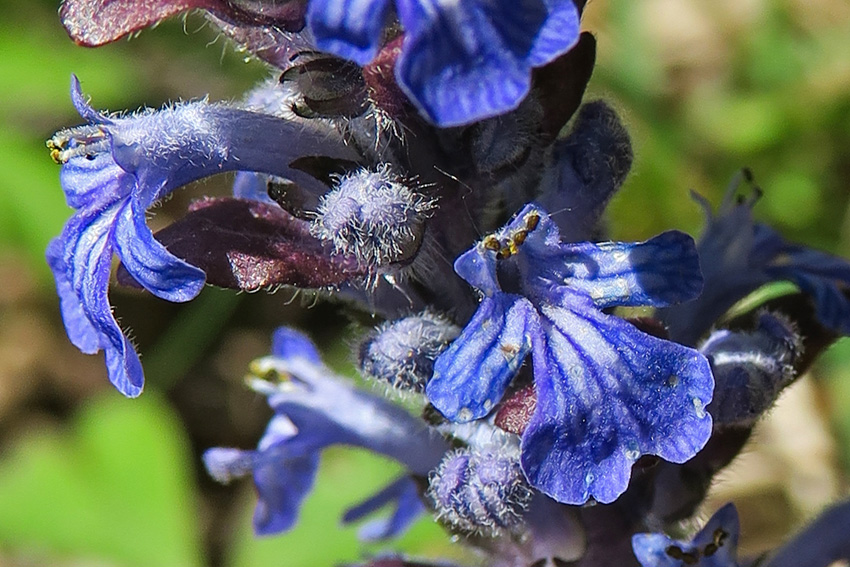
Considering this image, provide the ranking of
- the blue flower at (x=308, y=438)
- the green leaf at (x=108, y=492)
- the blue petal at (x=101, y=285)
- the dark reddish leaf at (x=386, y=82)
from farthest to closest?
the green leaf at (x=108, y=492) < the blue flower at (x=308, y=438) < the blue petal at (x=101, y=285) < the dark reddish leaf at (x=386, y=82)

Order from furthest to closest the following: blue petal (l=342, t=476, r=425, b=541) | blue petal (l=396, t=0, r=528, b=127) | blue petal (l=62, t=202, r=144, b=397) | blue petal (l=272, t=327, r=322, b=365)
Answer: blue petal (l=272, t=327, r=322, b=365) → blue petal (l=342, t=476, r=425, b=541) → blue petal (l=62, t=202, r=144, b=397) → blue petal (l=396, t=0, r=528, b=127)

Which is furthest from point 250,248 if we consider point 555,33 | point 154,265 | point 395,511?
point 395,511

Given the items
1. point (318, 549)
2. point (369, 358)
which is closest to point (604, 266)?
point (369, 358)

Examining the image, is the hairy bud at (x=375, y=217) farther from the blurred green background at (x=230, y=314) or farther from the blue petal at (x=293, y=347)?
the blurred green background at (x=230, y=314)

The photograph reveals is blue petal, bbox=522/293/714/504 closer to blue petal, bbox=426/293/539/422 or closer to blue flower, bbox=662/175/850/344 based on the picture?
blue petal, bbox=426/293/539/422

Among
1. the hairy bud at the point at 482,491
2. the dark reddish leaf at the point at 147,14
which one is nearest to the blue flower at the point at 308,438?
the hairy bud at the point at 482,491

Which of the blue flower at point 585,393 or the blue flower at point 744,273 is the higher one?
the blue flower at point 585,393

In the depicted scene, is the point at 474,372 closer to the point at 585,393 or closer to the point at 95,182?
the point at 585,393

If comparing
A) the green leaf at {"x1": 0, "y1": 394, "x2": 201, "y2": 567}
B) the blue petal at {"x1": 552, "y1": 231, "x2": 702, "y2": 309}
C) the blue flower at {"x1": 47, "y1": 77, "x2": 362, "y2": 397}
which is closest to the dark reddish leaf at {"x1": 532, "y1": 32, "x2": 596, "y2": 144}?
the blue petal at {"x1": 552, "y1": 231, "x2": 702, "y2": 309}
